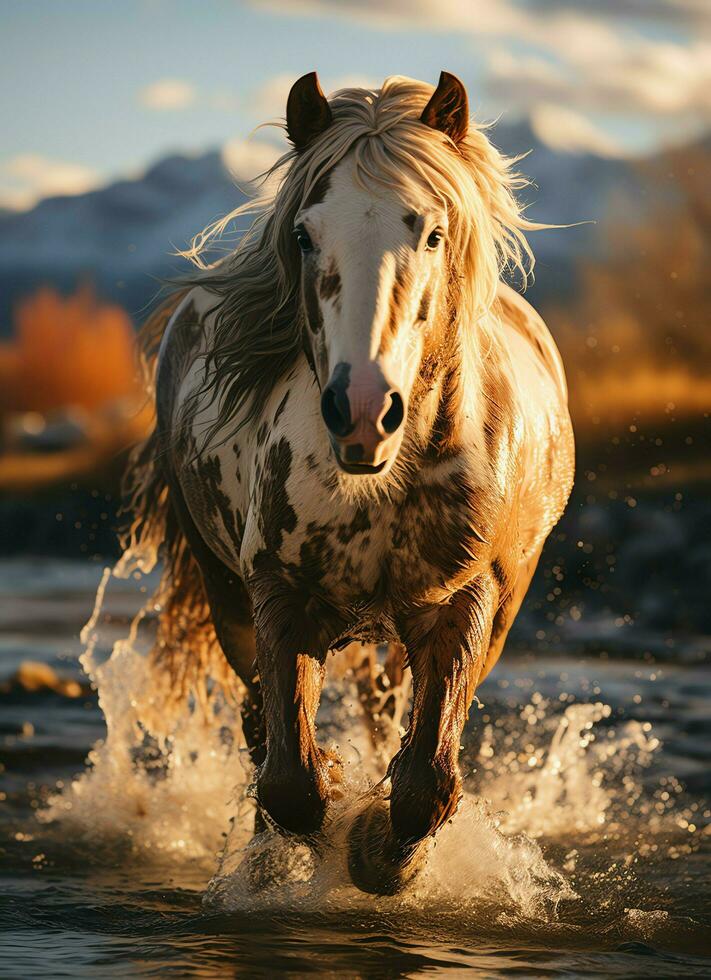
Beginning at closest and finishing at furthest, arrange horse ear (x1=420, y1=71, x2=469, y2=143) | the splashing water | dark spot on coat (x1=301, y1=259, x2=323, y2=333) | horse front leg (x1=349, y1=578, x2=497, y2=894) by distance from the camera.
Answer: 1. dark spot on coat (x1=301, y1=259, x2=323, y2=333)
2. horse ear (x1=420, y1=71, x2=469, y2=143)
3. horse front leg (x1=349, y1=578, x2=497, y2=894)
4. the splashing water


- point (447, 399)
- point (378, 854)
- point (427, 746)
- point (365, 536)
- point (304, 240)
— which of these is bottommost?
point (378, 854)

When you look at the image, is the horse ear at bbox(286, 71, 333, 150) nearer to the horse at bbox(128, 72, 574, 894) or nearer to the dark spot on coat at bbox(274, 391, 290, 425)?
the horse at bbox(128, 72, 574, 894)

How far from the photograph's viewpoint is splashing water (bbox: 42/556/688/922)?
13.1ft

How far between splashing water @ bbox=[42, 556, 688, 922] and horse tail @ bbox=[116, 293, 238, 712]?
56mm

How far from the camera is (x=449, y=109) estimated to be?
3.30 meters

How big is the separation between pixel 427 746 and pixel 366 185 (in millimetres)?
1283

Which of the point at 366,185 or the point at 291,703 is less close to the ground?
the point at 366,185

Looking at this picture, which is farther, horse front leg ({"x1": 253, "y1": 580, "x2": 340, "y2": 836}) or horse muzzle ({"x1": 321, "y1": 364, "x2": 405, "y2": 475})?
horse front leg ({"x1": 253, "y1": 580, "x2": 340, "y2": 836})

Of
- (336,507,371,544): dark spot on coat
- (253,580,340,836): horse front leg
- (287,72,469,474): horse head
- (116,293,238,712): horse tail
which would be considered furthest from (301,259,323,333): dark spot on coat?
(116,293,238,712): horse tail

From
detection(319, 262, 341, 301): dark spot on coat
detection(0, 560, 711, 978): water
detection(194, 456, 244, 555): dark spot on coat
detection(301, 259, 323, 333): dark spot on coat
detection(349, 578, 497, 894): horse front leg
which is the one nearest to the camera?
detection(319, 262, 341, 301): dark spot on coat

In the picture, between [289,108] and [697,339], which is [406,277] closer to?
[289,108]

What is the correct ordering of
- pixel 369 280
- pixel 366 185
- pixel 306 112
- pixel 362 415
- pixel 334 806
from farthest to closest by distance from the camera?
pixel 334 806, pixel 306 112, pixel 366 185, pixel 369 280, pixel 362 415

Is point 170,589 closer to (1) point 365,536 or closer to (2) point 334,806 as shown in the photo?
(2) point 334,806

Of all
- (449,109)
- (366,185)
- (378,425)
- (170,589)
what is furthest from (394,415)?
(170,589)
